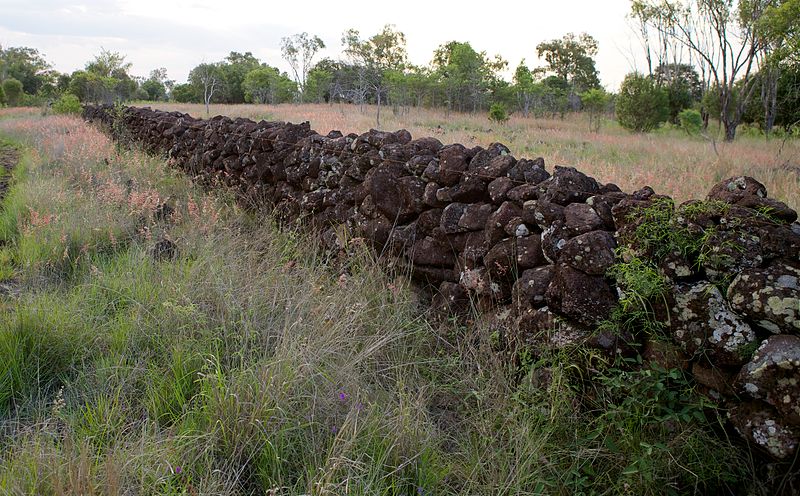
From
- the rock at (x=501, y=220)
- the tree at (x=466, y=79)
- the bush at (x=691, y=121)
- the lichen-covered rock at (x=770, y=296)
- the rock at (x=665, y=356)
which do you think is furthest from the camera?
the tree at (x=466, y=79)

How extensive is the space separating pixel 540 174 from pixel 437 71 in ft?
132

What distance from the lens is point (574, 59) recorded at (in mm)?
58938

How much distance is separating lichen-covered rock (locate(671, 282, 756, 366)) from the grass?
0.19 meters

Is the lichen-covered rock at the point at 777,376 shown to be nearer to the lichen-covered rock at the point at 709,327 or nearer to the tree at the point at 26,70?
the lichen-covered rock at the point at 709,327

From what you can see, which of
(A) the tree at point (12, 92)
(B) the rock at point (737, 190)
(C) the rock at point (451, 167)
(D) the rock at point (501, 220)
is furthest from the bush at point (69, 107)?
(A) the tree at point (12, 92)

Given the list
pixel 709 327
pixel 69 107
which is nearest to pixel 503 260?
pixel 709 327

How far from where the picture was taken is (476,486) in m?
2.38

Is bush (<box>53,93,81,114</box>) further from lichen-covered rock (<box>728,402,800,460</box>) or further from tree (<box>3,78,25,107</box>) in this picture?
tree (<box>3,78,25,107</box>)

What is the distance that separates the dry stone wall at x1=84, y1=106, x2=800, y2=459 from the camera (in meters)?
2.21

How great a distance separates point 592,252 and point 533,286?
0.43 meters

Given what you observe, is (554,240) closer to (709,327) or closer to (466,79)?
(709,327)

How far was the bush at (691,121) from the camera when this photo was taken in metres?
26.5

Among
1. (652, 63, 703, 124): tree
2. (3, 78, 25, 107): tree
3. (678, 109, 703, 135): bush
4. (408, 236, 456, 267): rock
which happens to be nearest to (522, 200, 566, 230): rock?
(408, 236, 456, 267): rock

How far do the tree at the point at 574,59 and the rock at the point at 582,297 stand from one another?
60.2m
